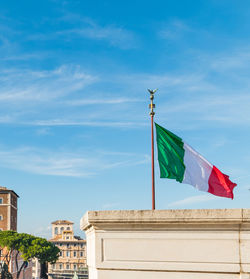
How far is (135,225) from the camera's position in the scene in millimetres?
6949

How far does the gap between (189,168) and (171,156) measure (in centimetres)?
41

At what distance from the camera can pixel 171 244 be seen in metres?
6.88

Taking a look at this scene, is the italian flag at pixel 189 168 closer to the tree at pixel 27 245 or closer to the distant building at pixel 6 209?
the tree at pixel 27 245

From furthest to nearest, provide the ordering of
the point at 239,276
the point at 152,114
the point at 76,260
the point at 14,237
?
the point at 76,260, the point at 14,237, the point at 152,114, the point at 239,276

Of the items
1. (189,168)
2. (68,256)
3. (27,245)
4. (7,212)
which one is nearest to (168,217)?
(189,168)

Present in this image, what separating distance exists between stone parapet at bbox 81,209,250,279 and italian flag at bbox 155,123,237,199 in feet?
5.80

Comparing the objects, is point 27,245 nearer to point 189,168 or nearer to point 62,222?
point 189,168

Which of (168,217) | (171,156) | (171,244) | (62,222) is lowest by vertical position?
(171,244)

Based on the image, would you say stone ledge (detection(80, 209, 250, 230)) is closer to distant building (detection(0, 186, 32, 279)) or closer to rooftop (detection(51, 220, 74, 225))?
distant building (detection(0, 186, 32, 279))

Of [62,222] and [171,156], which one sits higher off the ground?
[62,222]

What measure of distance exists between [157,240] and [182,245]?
1.27ft

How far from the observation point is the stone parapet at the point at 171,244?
22.1 feet

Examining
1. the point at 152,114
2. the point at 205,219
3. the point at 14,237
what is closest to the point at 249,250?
the point at 205,219

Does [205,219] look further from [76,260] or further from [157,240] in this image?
[76,260]
